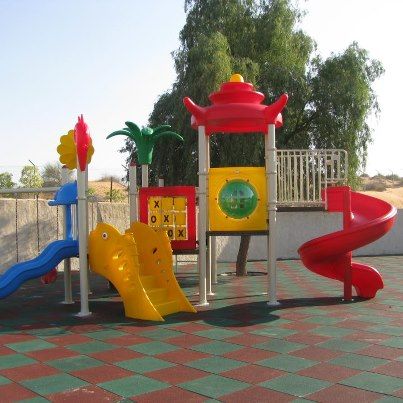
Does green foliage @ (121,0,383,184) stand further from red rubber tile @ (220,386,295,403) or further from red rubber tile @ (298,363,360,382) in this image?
red rubber tile @ (220,386,295,403)

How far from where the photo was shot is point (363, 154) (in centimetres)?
1972

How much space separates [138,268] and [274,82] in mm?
13961

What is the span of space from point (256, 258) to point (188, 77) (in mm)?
6943

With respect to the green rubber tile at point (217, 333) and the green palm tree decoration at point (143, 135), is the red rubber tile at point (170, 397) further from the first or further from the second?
the green palm tree decoration at point (143, 135)

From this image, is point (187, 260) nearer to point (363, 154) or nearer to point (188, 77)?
point (188, 77)

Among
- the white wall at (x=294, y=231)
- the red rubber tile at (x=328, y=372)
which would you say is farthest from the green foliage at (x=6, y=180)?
the red rubber tile at (x=328, y=372)

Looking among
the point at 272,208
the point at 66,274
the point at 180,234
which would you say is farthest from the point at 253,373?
the point at 66,274

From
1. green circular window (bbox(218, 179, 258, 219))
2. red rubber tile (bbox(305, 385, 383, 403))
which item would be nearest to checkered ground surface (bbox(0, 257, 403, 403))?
red rubber tile (bbox(305, 385, 383, 403))

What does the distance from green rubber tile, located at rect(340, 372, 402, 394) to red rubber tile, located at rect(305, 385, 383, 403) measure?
0.09 meters

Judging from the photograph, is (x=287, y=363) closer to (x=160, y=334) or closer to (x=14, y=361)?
(x=160, y=334)

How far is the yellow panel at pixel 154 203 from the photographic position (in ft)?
26.6

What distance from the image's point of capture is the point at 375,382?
3.76m

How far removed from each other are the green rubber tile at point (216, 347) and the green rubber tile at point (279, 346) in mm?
234

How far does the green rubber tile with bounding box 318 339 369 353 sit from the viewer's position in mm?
4777
